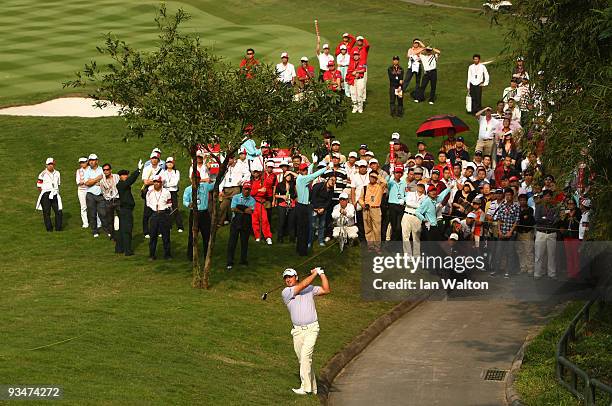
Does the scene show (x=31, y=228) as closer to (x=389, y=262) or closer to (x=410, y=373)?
(x=389, y=262)

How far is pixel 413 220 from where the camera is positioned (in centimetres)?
2822

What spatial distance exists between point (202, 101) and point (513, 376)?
8.64 m

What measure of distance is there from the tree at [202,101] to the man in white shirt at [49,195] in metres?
5.93

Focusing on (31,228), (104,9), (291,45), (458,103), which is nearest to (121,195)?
(31,228)

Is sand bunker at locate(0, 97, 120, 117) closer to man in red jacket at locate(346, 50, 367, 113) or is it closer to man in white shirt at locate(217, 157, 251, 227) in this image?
man in red jacket at locate(346, 50, 367, 113)

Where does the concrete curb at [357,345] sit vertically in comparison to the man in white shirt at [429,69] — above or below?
below

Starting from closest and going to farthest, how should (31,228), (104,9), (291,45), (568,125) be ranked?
(568,125) < (31,228) < (291,45) < (104,9)

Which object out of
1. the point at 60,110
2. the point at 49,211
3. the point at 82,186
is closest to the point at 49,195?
the point at 49,211

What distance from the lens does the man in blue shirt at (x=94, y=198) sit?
2994 cm

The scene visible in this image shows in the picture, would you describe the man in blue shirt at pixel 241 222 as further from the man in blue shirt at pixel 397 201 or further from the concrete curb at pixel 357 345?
the concrete curb at pixel 357 345

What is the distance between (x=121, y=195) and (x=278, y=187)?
13.2 ft

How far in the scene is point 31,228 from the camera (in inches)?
1220

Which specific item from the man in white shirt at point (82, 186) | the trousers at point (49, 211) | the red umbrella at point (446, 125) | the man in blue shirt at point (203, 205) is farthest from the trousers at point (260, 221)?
the red umbrella at point (446, 125)

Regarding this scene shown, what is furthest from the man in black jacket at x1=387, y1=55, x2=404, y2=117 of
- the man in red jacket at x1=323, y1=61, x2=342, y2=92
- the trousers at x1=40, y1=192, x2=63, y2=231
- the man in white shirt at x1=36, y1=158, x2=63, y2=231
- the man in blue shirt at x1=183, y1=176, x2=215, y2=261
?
the trousers at x1=40, y1=192, x2=63, y2=231
